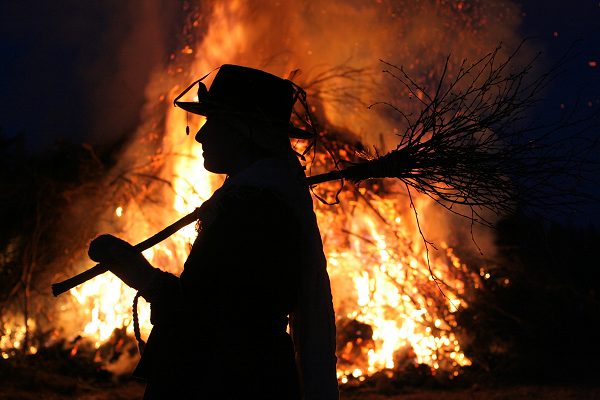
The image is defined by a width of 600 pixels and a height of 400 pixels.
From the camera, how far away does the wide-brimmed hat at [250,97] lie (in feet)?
8.43

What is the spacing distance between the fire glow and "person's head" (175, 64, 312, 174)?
15.1 feet

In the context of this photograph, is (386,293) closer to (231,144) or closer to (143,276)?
(231,144)

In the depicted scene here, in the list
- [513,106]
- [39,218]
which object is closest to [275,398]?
[513,106]

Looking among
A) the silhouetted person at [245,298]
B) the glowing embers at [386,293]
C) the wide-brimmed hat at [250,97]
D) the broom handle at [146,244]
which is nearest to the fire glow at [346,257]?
the glowing embers at [386,293]

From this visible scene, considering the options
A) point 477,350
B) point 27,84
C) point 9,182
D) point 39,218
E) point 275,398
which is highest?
point 27,84

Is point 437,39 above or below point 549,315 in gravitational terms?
above

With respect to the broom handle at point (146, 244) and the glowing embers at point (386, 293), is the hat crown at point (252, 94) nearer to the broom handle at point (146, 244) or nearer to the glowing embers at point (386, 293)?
the broom handle at point (146, 244)

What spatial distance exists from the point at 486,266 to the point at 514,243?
54 centimetres

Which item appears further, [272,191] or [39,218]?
[39,218]

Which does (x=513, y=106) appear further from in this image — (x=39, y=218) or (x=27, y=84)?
(x=27, y=84)

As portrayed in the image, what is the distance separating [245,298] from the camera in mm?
2160

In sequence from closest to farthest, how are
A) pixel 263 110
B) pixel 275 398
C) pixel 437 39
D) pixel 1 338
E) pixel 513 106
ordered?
pixel 275 398 < pixel 263 110 < pixel 513 106 < pixel 1 338 < pixel 437 39

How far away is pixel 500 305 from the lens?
26.1 feet

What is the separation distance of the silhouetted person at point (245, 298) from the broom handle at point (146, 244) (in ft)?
0.50
